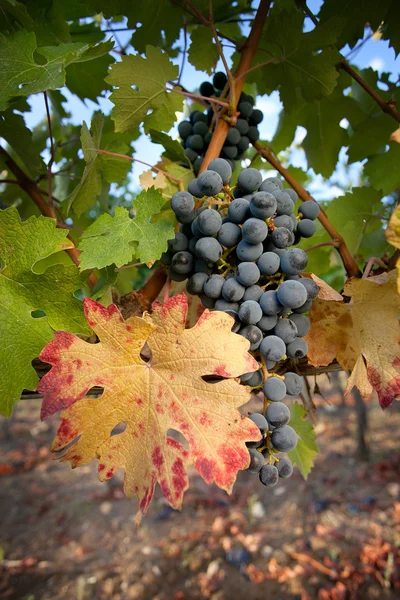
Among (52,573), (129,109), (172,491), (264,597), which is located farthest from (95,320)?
(52,573)

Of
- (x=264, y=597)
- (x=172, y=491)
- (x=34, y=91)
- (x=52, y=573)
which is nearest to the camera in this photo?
(x=172, y=491)

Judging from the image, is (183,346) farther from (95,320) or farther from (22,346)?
(22,346)

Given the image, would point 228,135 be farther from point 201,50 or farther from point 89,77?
point 89,77

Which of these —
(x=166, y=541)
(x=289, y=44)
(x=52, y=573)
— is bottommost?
(x=52, y=573)

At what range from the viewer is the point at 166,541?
395cm

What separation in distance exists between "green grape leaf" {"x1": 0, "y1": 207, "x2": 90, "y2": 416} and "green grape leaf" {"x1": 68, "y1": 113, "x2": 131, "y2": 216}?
10cm

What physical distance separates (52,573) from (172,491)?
3.69 metres

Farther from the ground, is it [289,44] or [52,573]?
[289,44]

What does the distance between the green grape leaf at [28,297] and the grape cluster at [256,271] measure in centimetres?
19

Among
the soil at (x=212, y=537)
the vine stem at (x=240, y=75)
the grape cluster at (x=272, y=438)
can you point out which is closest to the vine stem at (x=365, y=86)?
the vine stem at (x=240, y=75)

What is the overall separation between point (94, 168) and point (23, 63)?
28 centimetres

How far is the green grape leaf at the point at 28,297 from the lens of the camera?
751mm

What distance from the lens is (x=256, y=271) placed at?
71 centimetres

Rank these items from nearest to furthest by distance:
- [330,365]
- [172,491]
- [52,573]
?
[172,491] → [330,365] → [52,573]
